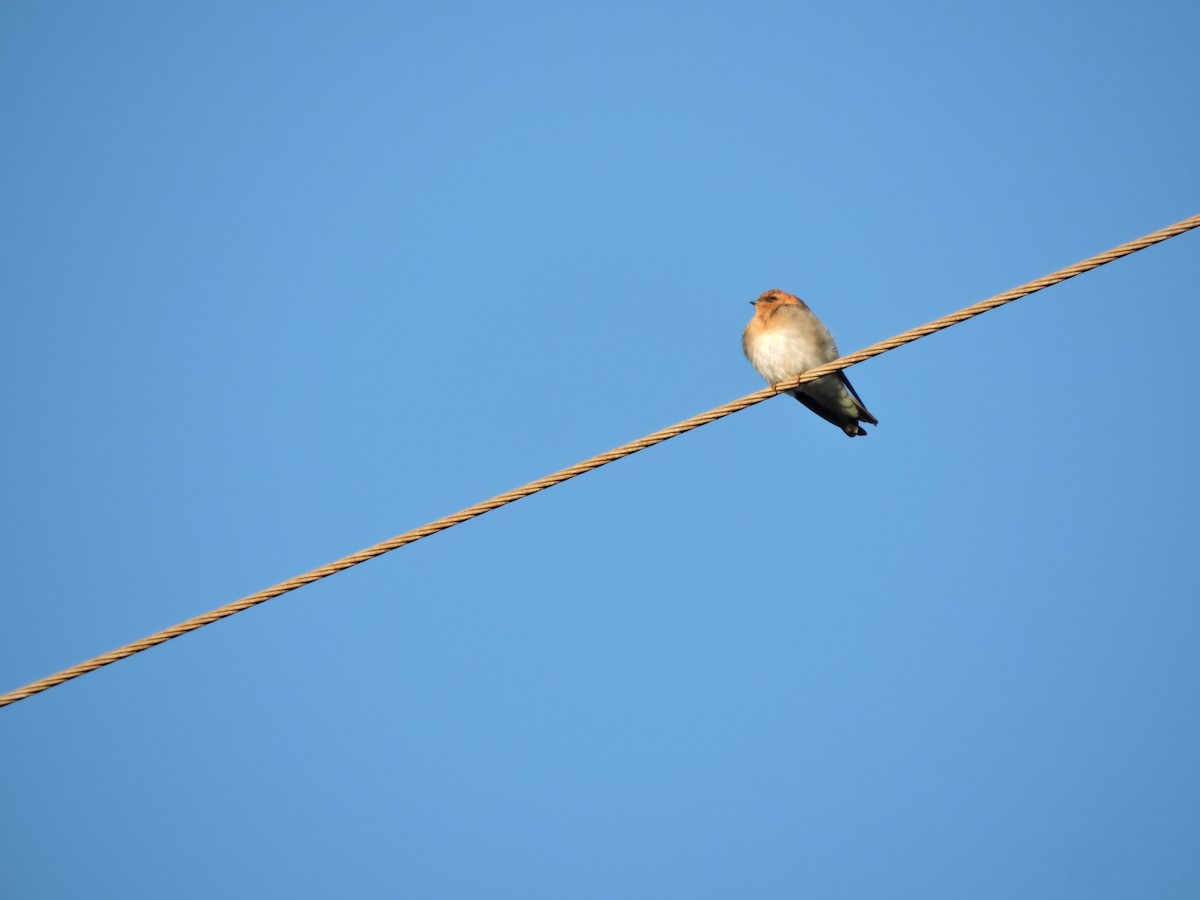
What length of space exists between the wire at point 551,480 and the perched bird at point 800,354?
3366mm

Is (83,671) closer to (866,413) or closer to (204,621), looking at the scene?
(204,621)

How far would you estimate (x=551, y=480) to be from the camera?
507cm

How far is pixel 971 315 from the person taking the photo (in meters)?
5.22

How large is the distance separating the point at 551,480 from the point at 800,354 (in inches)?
174

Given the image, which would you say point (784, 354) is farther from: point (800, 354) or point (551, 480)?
point (551, 480)

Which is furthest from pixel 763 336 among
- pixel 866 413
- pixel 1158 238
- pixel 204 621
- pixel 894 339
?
pixel 204 621

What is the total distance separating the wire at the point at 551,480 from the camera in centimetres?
470

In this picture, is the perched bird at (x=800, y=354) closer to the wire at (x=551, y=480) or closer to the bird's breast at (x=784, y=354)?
the bird's breast at (x=784, y=354)

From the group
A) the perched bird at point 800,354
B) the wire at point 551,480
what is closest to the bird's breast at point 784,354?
the perched bird at point 800,354

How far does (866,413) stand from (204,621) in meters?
6.11

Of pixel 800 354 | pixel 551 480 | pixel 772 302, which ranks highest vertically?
pixel 772 302

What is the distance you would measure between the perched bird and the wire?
11.0ft

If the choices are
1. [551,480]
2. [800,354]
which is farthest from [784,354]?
[551,480]

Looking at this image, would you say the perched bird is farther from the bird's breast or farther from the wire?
the wire
